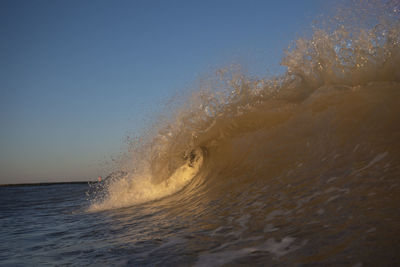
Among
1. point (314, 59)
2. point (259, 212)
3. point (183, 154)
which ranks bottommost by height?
point (259, 212)

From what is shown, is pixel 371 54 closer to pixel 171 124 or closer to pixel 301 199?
pixel 301 199

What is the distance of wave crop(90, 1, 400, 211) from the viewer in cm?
390

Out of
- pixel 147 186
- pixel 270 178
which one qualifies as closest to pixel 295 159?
pixel 270 178

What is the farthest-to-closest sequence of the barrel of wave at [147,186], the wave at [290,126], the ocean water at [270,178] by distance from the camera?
the barrel of wave at [147,186]
the wave at [290,126]
the ocean water at [270,178]

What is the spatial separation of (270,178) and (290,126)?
4.78 ft

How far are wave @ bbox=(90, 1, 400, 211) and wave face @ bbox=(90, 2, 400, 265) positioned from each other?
20 mm

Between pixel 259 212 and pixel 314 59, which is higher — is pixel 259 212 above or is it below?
below

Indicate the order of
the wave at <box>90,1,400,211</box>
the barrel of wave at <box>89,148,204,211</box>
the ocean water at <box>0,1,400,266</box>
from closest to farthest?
the ocean water at <box>0,1,400,266</box> → the wave at <box>90,1,400,211</box> → the barrel of wave at <box>89,148,204,211</box>

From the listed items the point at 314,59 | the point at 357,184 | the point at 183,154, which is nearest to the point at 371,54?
the point at 314,59

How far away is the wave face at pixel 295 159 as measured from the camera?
1925mm

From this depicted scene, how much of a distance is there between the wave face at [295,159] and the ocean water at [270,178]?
0.02m

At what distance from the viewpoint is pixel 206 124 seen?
619 cm

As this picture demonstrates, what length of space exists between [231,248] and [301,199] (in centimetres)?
118

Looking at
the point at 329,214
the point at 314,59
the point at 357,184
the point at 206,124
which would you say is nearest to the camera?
the point at 329,214
